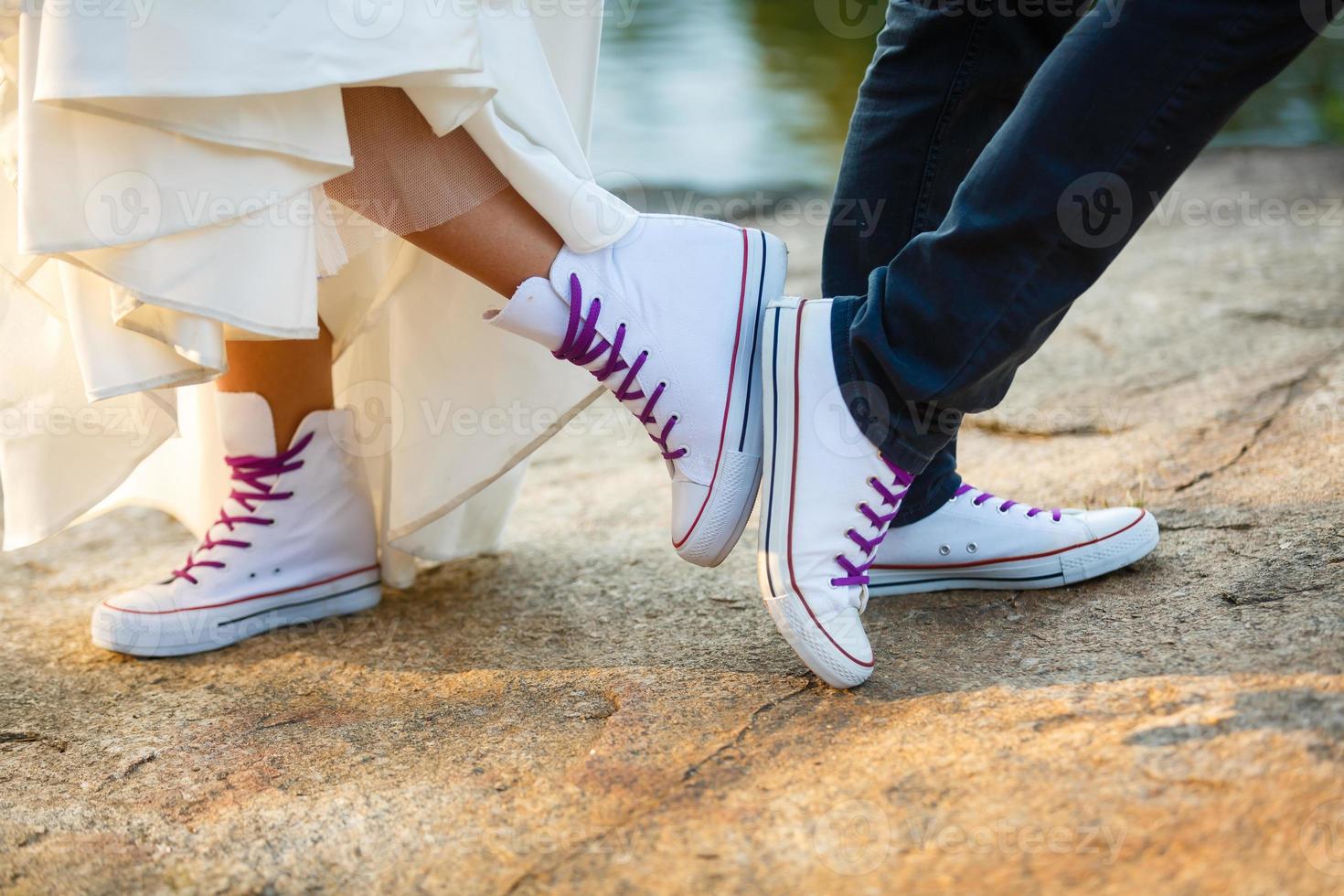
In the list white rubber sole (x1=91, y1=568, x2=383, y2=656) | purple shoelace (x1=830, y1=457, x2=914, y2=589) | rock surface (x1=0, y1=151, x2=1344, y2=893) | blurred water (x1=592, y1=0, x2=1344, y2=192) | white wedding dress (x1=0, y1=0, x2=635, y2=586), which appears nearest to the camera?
rock surface (x1=0, y1=151, x2=1344, y2=893)

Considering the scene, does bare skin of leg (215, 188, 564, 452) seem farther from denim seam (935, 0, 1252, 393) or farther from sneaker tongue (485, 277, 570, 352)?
denim seam (935, 0, 1252, 393)

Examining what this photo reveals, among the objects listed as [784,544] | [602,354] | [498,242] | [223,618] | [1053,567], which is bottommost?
[223,618]

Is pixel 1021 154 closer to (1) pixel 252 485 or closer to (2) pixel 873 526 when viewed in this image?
(2) pixel 873 526

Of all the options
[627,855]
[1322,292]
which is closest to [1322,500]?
[627,855]

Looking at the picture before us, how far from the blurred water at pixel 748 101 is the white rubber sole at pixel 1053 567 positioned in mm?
2963

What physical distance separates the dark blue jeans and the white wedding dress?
313 mm

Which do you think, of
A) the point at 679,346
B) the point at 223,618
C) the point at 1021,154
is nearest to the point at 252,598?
the point at 223,618

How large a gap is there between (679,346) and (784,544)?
0.22 metres

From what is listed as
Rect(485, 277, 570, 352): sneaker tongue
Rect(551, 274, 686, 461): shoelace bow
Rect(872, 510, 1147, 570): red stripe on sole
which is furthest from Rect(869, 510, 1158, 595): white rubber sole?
Rect(485, 277, 570, 352): sneaker tongue

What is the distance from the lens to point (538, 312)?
3.64 feet

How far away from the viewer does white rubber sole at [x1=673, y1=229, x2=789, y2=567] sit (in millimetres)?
1132

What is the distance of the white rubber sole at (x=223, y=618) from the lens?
4.42 ft

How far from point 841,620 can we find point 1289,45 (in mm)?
575

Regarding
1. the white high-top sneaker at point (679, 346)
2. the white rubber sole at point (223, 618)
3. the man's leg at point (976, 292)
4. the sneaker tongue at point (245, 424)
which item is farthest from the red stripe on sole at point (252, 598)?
the man's leg at point (976, 292)
